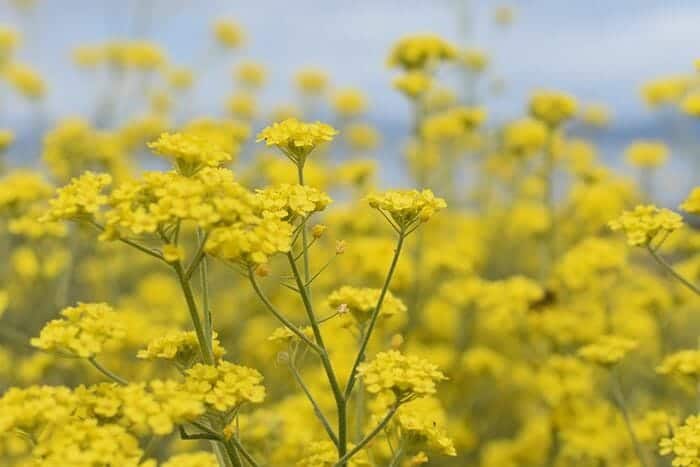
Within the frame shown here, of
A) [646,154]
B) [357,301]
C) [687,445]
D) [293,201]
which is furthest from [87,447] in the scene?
[646,154]

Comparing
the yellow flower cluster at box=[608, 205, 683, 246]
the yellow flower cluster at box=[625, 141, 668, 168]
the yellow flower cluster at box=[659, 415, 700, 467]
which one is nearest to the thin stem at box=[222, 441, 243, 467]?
the yellow flower cluster at box=[659, 415, 700, 467]

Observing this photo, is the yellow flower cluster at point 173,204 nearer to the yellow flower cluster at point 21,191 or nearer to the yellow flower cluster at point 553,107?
the yellow flower cluster at point 21,191

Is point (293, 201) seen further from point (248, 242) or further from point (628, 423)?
point (628, 423)

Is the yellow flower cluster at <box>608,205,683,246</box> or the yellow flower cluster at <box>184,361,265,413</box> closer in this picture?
the yellow flower cluster at <box>184,361,265,413</box>

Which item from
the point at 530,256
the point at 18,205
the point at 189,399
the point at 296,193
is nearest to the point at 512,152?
the point at 530,256

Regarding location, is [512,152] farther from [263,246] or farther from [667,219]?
[263,246]

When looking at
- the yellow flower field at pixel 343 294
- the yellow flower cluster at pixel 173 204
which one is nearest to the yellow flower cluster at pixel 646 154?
the yellow flower field at pixel 343 294

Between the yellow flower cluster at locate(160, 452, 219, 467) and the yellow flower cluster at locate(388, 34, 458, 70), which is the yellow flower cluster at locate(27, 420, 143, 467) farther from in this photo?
the yellow flower cluster at locate(388, 34, 458, 70)
